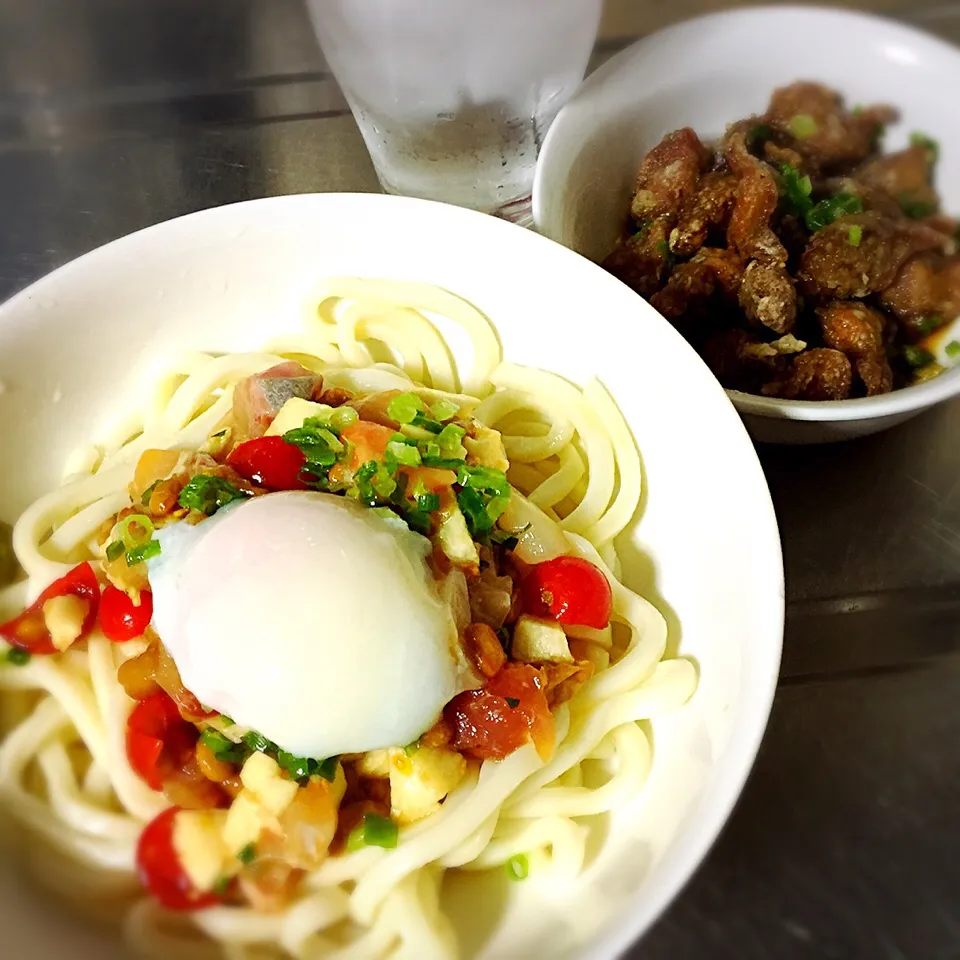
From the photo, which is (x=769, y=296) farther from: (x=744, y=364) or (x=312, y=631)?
(x=312, y=631)

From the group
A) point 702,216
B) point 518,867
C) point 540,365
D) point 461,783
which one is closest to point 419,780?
point 461,783

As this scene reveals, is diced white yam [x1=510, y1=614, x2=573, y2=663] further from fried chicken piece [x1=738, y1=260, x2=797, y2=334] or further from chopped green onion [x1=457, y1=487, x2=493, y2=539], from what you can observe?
fried chicken piece [x1=738, y1=260, x2=797, y2=334]

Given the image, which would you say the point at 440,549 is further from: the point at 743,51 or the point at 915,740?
the point at 743,51

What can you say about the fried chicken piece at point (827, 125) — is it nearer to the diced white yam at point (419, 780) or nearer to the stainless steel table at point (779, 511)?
the stainless steel table at point (779, 511)

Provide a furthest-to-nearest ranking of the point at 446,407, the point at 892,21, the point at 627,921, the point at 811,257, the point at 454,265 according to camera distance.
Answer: the point at 892,21, the point at 811,257, the point at 454,265, the point at 446,407, the point at 627,921

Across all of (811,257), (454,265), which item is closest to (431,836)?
(454,265)

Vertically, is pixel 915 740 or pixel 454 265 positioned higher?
pixel 454 265
